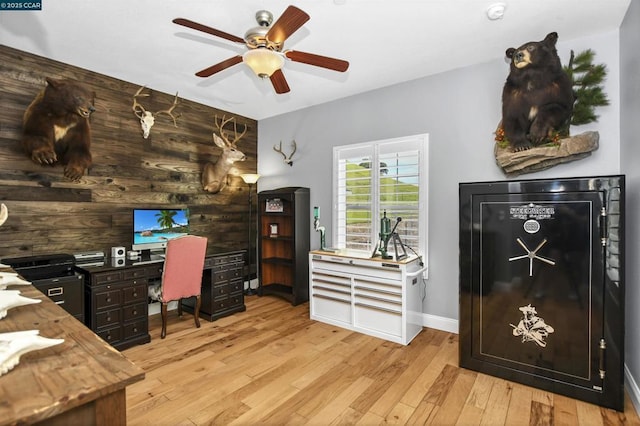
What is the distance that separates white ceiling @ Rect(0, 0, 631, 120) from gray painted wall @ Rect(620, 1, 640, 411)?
0.79 ft

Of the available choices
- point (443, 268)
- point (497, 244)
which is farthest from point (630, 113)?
point (443, 268)

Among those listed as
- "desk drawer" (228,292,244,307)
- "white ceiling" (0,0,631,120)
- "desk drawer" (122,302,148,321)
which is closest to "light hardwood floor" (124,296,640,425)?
"desk drawer" (122,302,148,321)

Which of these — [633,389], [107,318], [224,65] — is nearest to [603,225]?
[633,389]

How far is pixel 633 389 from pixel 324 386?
2236 millimetres

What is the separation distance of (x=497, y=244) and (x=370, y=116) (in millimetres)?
2245

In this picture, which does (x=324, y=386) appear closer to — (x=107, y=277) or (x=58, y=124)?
(x=107, y=277)

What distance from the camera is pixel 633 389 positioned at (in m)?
2.28

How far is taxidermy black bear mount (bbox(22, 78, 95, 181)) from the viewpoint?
9.57 ft

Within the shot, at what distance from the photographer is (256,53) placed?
2119 mm

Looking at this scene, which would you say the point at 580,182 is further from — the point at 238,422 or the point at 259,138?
the point at 259,138

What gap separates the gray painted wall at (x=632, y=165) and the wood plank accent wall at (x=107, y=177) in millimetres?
4477

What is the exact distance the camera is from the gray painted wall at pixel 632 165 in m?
2.26

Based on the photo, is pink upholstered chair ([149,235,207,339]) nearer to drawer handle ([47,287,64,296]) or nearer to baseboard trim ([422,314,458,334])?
drawer handle ([47,287,64,296])

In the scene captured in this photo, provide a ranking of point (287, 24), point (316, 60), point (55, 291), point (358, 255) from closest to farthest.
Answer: point (287, 24)
point (316, 60)
point (55, 291)
point (358, 255)
